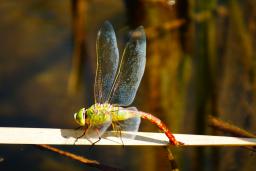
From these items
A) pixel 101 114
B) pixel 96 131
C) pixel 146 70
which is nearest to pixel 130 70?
pixel 101 114

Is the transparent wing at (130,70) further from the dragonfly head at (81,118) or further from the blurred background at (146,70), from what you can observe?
the blurred background at (146,70)

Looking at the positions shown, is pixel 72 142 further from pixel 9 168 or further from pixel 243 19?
pixel 243 19

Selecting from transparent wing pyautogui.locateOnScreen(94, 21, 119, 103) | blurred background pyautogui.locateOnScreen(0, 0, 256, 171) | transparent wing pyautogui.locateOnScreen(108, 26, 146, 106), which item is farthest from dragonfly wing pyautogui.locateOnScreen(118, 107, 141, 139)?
blurred background pyautogui.locateOnScreen(0, 0, 256, 171)

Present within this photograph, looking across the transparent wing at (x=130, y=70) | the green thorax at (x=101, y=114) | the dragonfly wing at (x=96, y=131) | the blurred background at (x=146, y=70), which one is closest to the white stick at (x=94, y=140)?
the dragonfly wing at (x=96, y=131)

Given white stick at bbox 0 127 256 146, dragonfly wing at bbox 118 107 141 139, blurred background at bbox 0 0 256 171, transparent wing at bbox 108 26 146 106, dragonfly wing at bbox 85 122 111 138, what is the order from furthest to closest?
blurred background at bbox 0 0 256 171 → transparent wing at bbox 108 26 146 106 → dragonfly wing at bbox 118 107 141 139 → dragonfly wing at bbox 85 122 111 138 → white stick at bbox 0 127 256 146

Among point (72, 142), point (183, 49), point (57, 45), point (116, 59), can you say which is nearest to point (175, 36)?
point (183, 49)

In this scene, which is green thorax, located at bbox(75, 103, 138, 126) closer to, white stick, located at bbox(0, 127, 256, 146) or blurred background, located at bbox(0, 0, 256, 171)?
white stick, located at bbox(0, 127, 256, 146)
